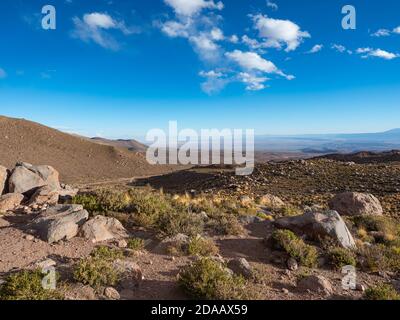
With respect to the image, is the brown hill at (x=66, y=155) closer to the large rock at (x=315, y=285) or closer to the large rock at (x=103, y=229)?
the large rock at (x=103, y=229)

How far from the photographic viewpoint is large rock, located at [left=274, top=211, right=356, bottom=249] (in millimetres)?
9703

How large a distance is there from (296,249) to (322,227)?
5.80ft

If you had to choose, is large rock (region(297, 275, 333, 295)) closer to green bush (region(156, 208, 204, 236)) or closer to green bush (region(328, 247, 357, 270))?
green bush (region(328, 247, 357, 270))

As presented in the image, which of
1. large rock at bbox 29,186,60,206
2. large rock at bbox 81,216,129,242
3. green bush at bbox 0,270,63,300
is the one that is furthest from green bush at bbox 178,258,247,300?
large rock at bbox 29,186,60,206

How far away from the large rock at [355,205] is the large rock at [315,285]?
1127 cm

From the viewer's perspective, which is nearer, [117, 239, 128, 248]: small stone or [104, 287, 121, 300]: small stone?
[104, 287, 121, 300]: small stone

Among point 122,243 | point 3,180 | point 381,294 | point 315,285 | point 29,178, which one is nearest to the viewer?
point 381,294

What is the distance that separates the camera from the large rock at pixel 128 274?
6.41m

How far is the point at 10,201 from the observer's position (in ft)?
39.4

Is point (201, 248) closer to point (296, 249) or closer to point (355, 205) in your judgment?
point (296, 249)

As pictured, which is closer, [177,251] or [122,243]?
[177,251]

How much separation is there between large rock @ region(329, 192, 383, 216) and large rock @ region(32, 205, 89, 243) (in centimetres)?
1300

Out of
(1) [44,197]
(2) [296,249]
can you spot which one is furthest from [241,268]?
(1) [44,197]
